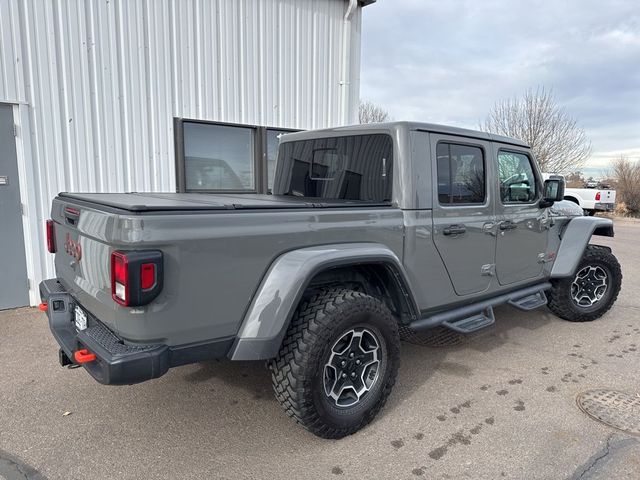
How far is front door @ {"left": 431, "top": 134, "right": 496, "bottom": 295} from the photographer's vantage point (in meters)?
3.39

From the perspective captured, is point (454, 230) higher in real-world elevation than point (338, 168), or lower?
lower

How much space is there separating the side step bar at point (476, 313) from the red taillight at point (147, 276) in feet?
6.33

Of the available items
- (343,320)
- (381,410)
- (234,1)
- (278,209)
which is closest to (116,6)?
(234,1)

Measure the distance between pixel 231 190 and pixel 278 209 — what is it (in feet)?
14.3

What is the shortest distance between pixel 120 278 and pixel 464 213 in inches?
100

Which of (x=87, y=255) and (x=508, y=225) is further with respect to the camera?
(x=508, y=225)

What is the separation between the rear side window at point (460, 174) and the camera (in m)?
3.45

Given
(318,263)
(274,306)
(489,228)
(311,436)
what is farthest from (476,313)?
(274,306)

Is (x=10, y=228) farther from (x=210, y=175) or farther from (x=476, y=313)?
(x=476, y=313)

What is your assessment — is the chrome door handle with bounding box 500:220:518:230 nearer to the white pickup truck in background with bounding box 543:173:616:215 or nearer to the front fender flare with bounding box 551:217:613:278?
the front fender flare with bounding box 551:217:613:278

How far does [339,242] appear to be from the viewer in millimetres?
2803

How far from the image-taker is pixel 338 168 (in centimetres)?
374

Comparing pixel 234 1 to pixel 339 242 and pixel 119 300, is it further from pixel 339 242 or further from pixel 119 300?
pixel 119 300

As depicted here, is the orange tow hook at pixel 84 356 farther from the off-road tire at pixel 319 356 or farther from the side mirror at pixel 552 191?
the side mirror at pixel 552 191
